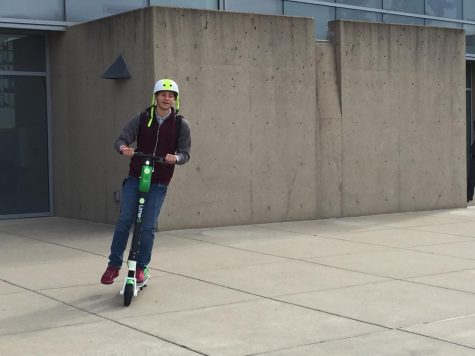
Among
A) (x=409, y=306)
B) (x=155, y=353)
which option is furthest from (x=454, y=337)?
(x=155, y=353)

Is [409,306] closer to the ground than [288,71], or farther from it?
closer to the ground

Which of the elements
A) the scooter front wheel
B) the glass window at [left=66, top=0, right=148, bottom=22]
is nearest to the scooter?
the scooter front wheel

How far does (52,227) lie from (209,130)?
282cm

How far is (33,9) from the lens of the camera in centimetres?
1330

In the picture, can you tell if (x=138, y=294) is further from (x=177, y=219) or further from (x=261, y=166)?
(x=261, y=166)

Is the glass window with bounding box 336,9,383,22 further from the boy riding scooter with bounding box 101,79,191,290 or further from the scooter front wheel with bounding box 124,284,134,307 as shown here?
the scooter front wheel with bounding box 124,284,134,307

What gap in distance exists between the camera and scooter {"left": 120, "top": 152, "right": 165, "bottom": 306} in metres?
6.96

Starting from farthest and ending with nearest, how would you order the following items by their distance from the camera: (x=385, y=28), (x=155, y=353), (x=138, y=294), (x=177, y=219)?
(x=385, y=28) < (x=177, y=219) < (x=138, y=294) < (x=155, y=353)

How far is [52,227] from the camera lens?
1252 centimetres

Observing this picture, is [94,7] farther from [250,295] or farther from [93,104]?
[250,295]

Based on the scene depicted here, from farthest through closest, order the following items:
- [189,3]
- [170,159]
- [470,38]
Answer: [470,38]
[189,3]
[170,159]

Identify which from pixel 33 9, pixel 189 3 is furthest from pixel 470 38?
pixel 33 9

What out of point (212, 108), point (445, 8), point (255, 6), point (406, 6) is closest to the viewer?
point (212, 108)

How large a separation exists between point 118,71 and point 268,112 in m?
2.41
